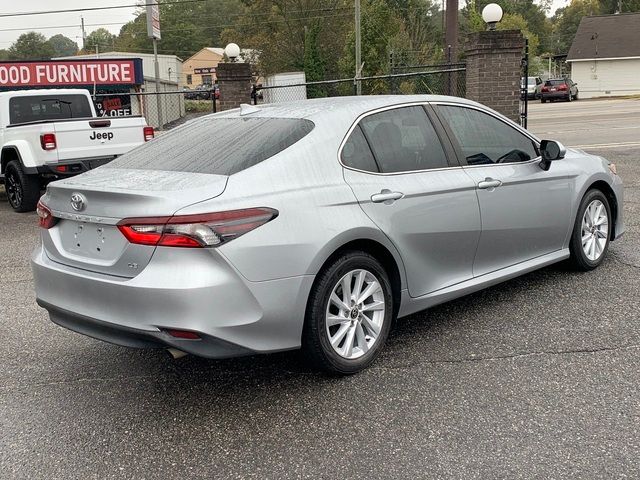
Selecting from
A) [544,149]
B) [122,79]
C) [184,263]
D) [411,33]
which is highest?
[411,33]

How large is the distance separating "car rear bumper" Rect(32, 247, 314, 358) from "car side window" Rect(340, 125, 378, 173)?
835mm

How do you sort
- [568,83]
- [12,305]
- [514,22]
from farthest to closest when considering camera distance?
1. [514,22]
2. [568,83]
3. [12,305]

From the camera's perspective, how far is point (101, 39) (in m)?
140

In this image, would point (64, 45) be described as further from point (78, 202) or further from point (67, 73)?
point (78, 202)

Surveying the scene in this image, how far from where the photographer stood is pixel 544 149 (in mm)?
5090

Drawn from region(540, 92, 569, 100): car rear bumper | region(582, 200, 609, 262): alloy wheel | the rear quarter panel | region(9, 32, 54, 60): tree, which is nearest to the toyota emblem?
the rear quarter panel

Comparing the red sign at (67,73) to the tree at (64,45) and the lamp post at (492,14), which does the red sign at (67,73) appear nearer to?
the lamp post at (492,14)

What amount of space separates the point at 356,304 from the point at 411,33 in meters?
37.2

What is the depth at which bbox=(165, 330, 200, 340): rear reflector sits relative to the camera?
3188 millimetres

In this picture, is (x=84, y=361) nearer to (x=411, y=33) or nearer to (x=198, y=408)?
(x=198, y=408)

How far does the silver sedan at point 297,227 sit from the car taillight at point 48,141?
6.02m

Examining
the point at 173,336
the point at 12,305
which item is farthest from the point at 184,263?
the point at 12,305

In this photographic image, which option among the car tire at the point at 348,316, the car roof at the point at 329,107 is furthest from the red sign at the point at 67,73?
the car tire at the point at 348,316

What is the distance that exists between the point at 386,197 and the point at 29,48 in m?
124
